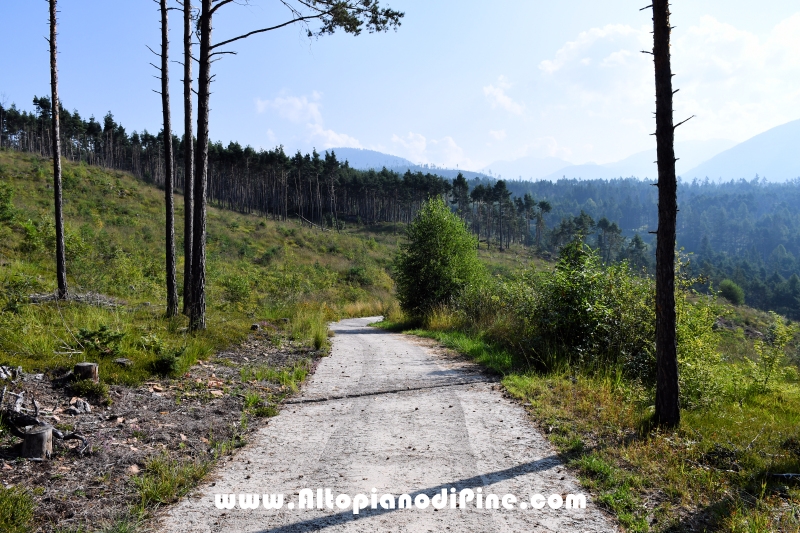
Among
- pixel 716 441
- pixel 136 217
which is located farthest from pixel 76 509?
pixel 136 217

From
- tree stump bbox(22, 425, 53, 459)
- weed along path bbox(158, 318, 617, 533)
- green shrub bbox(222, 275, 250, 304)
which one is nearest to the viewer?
weed along path bbox(158, 318, 617, 533)

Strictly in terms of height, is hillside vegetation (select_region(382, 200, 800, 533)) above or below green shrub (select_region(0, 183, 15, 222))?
below

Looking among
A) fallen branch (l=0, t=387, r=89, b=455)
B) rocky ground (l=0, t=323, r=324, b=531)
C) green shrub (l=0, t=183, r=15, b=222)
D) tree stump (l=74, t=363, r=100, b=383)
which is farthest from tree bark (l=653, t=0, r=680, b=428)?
green shrub (l=0, t=183, r=15, b=222)

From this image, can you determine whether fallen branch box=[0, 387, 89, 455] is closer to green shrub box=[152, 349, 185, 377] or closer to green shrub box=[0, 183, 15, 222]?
green shrub box=[152, 349, 185, 377]

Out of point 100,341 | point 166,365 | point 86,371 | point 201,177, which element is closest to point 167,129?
point 201,177

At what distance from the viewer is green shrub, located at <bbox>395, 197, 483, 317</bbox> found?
2325 cm

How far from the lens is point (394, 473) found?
4.75m

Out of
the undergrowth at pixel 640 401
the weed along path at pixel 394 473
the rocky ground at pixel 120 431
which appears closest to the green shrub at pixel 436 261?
the undergrowth at pixel 640 401

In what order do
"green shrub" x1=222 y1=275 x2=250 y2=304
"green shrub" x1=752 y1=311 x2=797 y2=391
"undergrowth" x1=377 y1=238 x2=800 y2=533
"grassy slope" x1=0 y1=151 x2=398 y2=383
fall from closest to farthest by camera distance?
"undergrowth" x1=377 y1=238 x2=800 y2=533
"grassy slope" x1=0 y1=151 x2=398 y2=383
"green shrub" x1=752 y1=311 x2=797 y2=391
"green shrub" x1=222 y1=275 x2=250 y2=304

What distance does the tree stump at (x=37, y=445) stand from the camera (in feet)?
14.9

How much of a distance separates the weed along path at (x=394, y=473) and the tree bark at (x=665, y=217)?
1.81 m

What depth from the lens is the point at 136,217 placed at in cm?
3988

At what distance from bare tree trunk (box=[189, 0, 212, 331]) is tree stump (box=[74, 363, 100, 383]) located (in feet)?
15.7

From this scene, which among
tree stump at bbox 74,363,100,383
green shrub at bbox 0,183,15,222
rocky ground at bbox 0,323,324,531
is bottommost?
rocky ground at bbox 0,323,324,531
